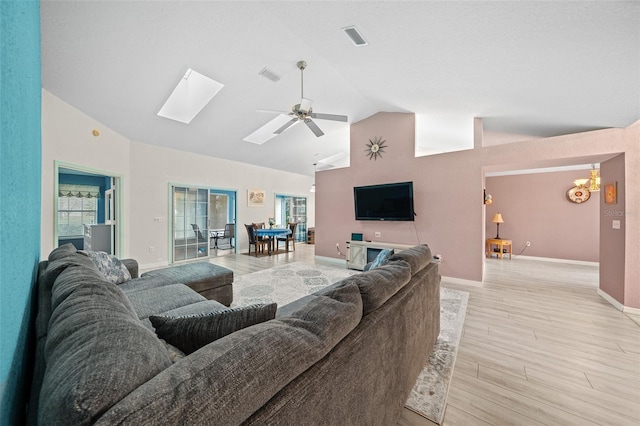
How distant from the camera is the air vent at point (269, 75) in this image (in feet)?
11.7

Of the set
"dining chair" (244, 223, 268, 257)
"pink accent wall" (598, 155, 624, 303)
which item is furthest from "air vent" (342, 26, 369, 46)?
"dining chair" (244, 223, 268, 257)

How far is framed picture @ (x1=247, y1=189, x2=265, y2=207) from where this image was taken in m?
7.36

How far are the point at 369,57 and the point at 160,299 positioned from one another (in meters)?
3.50

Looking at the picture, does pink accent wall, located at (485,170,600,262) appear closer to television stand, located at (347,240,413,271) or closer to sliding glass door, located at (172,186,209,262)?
television stand, located at (347,240,413,271)

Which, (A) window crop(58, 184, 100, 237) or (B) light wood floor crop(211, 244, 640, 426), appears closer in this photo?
(B) light wood floor crop(211, 244, 640, 426)

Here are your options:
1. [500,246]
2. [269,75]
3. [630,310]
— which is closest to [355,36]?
[269,75]

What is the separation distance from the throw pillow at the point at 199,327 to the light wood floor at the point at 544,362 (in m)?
1.35

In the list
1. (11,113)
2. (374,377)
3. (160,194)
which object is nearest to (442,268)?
(374,377)

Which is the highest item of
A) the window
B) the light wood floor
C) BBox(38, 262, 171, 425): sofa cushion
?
the window

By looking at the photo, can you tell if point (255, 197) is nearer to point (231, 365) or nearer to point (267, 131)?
point (267, 131)

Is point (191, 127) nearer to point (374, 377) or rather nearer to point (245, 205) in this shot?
point (245, 205)

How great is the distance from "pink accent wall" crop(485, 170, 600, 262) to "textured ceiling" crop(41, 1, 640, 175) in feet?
A: 9.63

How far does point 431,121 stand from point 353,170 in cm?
187

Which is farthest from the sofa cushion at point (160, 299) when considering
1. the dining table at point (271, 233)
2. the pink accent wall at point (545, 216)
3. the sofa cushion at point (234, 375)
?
the pink accent wall at point (545, 216)
